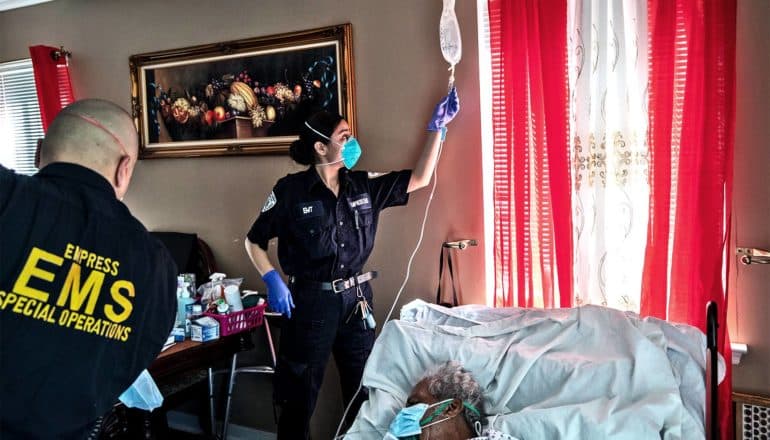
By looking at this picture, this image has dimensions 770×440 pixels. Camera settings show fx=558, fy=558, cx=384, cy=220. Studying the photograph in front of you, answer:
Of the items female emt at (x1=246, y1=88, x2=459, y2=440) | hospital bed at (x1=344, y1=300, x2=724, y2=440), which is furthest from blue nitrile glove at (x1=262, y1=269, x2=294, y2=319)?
hospital bed at (x1=344, y1=300, x2=724, y2=440)

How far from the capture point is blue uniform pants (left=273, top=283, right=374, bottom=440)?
7.75 ft

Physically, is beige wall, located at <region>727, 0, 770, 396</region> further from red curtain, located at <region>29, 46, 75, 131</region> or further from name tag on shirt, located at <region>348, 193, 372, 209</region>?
red curtain, located at <region>29, 46, 75, 131</region>

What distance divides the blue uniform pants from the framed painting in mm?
862

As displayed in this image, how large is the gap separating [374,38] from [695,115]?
4.58 ft

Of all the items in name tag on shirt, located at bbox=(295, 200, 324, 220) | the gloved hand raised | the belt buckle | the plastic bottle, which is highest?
the gloved hand raised

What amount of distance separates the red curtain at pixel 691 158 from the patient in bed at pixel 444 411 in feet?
2.64

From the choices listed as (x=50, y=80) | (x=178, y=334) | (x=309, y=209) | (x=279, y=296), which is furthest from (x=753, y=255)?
(x=50, y=80)

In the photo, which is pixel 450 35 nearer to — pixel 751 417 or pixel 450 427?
pixel 450 427

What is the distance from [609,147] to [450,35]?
784mm

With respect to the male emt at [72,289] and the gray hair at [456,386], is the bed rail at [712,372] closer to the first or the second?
the gray hair at [456,386]

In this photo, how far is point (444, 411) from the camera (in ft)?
5.49

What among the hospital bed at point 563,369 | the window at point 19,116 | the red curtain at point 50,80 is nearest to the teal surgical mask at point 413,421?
the hospital bed at point 563,369

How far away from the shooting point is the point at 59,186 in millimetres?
1180

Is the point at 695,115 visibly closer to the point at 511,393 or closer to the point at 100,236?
the point at 511,393
